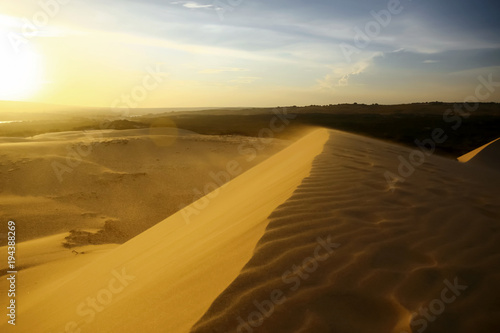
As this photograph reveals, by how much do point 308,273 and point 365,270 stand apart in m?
0.40

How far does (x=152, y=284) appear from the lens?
2.21 m

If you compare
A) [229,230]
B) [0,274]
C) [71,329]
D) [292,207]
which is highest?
[292,207]

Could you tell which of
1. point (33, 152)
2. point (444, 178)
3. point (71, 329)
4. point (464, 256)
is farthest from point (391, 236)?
point (33, 152)

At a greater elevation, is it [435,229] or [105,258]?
[435,229]

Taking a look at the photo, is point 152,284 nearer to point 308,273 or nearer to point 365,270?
point 308,273

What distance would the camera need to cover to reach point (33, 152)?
9883mm

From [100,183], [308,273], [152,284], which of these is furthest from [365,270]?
[100,183]

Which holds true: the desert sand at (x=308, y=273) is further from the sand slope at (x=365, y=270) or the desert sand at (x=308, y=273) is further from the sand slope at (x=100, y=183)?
the sand slope at (x=100, y=183)

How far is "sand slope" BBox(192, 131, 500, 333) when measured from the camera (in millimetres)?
1561

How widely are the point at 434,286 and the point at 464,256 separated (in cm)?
63

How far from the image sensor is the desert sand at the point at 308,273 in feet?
5.24

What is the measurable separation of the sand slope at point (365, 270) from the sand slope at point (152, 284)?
0.16m

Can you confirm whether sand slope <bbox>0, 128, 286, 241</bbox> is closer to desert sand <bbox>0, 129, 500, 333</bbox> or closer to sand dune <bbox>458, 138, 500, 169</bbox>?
desert sand <bbox>0, 129, 500, 333</bbox>

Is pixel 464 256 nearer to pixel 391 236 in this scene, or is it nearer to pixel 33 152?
pixel 391 236
